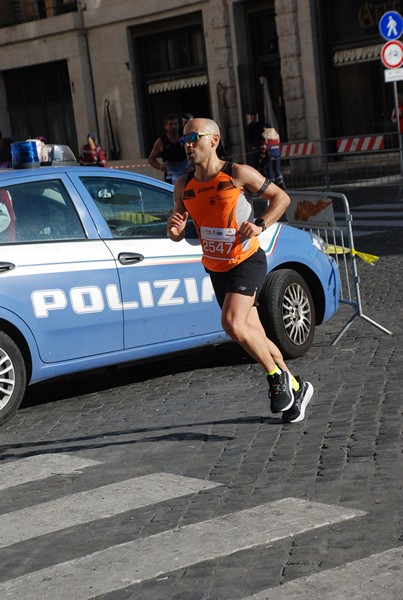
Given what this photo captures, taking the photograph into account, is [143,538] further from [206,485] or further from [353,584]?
[353,584]

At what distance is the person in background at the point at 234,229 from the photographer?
680 cm

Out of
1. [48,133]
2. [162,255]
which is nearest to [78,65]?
[48,133]

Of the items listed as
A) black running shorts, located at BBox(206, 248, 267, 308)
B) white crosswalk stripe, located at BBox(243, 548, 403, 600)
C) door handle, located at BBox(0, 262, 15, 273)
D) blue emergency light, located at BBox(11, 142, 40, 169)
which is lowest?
white crosswalk stripe, located at BBox(243, 548, 403, 600)

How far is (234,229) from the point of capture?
22.4ft

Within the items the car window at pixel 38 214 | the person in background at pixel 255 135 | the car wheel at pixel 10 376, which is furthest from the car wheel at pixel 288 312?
the person in background at pixel 255 135

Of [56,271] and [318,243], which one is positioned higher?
[56,271]

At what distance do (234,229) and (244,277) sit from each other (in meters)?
0.27

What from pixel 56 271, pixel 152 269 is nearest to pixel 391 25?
pixel 152 269

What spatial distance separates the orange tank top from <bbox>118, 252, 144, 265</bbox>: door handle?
3.85 feet

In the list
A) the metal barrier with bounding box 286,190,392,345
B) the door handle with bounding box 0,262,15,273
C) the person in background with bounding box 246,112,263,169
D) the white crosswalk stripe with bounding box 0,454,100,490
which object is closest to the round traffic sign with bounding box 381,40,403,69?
the person in background with bounding box 246,112,263,169

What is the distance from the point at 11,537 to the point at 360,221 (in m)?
13.7

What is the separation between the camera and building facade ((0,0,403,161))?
1194 inches

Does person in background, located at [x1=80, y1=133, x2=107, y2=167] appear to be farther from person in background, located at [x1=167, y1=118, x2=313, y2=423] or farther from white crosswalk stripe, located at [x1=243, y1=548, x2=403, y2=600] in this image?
white crosswalk stripe, located at [x1=243, y1=548, x2=403, y2=600]

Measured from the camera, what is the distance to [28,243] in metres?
7.73
